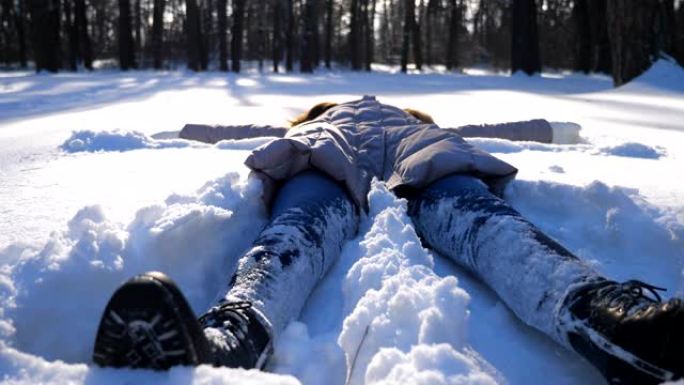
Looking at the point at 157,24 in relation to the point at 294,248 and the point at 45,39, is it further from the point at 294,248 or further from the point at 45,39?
the point at 294,248

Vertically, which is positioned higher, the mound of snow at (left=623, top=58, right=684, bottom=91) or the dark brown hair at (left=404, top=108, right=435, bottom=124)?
the mound of snow at (left=623, top=58, right=684, bottom=91)

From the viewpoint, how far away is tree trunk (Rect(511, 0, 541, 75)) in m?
11.6

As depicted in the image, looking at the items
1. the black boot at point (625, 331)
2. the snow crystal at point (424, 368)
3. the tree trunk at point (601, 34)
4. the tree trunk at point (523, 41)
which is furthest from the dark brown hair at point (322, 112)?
the tree trunk at point (601, 34)

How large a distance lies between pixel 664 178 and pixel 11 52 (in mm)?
28892

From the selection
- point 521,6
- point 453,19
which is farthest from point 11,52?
point 521,6

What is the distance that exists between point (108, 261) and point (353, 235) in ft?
2.62

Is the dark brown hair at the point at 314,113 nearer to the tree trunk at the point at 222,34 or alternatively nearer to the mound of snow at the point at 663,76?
the mound of snow at the point at 663,76

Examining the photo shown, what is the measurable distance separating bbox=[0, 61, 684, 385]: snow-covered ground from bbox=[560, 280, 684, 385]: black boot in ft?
0.50

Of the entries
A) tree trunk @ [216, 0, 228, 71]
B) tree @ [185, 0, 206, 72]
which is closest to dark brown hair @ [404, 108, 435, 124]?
tree @ [185, 0, 206, 72]

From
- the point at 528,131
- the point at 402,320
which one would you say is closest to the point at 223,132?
the point at 528,131

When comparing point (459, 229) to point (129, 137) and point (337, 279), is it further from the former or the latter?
point (129, 137)

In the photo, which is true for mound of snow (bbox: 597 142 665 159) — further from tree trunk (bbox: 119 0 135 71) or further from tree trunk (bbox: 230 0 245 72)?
tree trunk (bbox: 230 0 245 72)

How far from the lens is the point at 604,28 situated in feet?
51.5

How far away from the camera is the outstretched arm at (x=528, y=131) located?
3.38m
